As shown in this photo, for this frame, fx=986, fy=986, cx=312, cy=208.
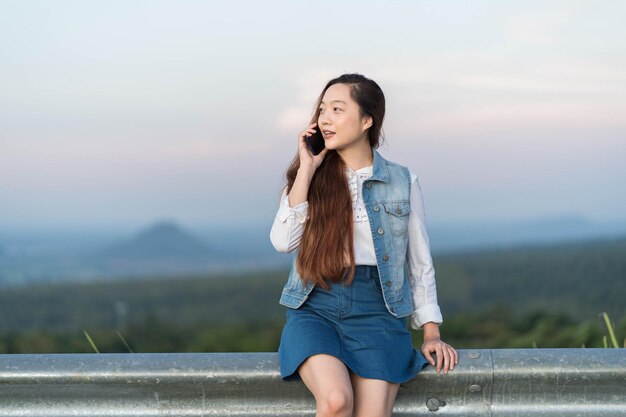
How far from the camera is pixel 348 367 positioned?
348 cm

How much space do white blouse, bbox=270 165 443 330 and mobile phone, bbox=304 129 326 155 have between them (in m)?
0.16

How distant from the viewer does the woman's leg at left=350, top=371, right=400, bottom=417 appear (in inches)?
131

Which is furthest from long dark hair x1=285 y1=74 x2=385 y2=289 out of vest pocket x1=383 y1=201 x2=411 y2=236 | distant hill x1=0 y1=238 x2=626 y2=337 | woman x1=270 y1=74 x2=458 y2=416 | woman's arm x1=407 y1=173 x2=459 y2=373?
distant hill x1=0 y1=238 x2=626 y2=337

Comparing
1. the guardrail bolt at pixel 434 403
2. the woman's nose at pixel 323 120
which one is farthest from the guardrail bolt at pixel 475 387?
the woman's nose at pixel 323 120

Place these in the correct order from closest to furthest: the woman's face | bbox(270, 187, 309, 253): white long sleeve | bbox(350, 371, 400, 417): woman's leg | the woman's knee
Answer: the woman's knee < bbox(350, 371, 400, 417): woman's leg < bbox(270, 187, 309, 253): white long sleeve < the woman's face

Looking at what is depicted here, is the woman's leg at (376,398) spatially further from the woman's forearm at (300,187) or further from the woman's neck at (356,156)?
the woman's neck at (356,156)

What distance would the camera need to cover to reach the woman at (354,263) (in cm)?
337

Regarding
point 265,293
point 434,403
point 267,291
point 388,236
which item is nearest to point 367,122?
point 388,236

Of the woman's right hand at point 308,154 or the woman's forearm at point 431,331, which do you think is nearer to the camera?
the woman's forearm at point 431,331

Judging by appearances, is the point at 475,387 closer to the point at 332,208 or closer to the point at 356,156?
the point at 332,208

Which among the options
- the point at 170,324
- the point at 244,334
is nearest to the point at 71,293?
the point at 170,324

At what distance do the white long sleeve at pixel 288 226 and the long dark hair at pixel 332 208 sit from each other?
31 mm

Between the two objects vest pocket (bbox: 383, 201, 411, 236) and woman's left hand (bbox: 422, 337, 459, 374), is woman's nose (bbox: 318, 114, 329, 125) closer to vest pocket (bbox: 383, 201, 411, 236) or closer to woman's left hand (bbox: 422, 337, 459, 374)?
vest pocket (bbox: 383, 201, 411, 236)

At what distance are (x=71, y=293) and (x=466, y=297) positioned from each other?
29.7 meters
